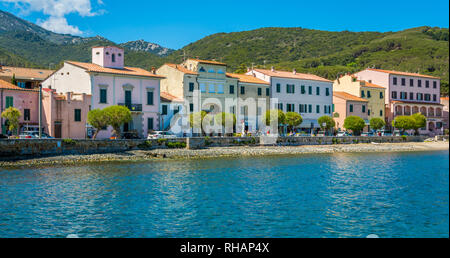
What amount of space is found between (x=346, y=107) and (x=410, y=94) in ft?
53.2

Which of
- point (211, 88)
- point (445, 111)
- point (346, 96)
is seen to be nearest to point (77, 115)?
point (211, 88)

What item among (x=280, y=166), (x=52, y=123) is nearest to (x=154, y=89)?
(x=52, y=123)

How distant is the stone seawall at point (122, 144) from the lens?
32781mm

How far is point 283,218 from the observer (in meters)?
15.4

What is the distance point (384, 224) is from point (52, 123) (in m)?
32.7

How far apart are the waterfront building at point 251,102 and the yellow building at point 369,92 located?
1837 centimetres

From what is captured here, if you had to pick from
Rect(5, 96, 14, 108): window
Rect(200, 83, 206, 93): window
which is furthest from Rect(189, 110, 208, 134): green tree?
Rect(5, 96, 14, 108): window

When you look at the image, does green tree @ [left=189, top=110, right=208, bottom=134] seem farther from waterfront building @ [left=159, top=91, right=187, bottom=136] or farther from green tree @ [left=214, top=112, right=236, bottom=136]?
waterfront building @ [left=159, top=91, right=187, bottom=136]

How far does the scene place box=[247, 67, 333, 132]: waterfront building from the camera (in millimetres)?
58781

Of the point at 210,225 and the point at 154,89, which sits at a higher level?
the point at 154,89

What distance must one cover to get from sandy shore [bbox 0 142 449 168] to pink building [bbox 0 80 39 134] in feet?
26.3

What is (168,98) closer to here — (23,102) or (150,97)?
(150,97)
